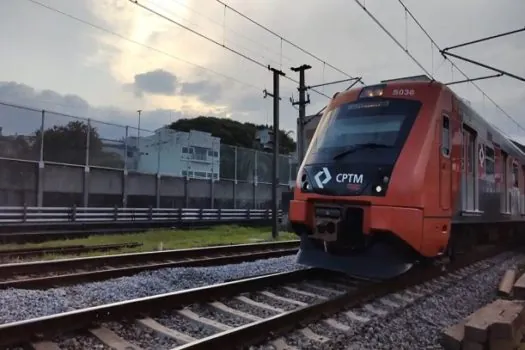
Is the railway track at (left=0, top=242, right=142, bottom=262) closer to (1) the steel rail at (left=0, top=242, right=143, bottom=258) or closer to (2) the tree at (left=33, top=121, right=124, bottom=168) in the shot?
(1) the steel rail at (left=0, top=242, right=143, bottom=258)

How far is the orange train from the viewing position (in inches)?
289

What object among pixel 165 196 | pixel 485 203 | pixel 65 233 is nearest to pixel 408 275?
pixel 485 203

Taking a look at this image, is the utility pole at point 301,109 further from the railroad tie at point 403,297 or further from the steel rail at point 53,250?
the railroad tie at point 403,297

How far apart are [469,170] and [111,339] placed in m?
7.34

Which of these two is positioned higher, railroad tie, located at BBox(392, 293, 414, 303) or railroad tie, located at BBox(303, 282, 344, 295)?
railroad tie, located at BBox(303, 282, 344, 295)

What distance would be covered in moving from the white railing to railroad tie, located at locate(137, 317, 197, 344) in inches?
589

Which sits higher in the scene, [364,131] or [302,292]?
[364,131]

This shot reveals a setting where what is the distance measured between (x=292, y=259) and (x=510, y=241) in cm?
927

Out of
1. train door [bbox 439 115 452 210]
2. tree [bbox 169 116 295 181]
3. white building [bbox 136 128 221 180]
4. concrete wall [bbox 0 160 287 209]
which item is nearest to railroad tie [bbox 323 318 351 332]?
train door [bbox 439 115 452 210]

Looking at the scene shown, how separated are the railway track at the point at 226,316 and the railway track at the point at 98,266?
280cm

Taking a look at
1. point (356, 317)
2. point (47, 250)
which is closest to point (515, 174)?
point (356, 317)

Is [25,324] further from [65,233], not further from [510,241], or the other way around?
[510,241]

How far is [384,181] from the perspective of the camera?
7.39m

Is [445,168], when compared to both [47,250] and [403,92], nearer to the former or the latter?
[403,92]
